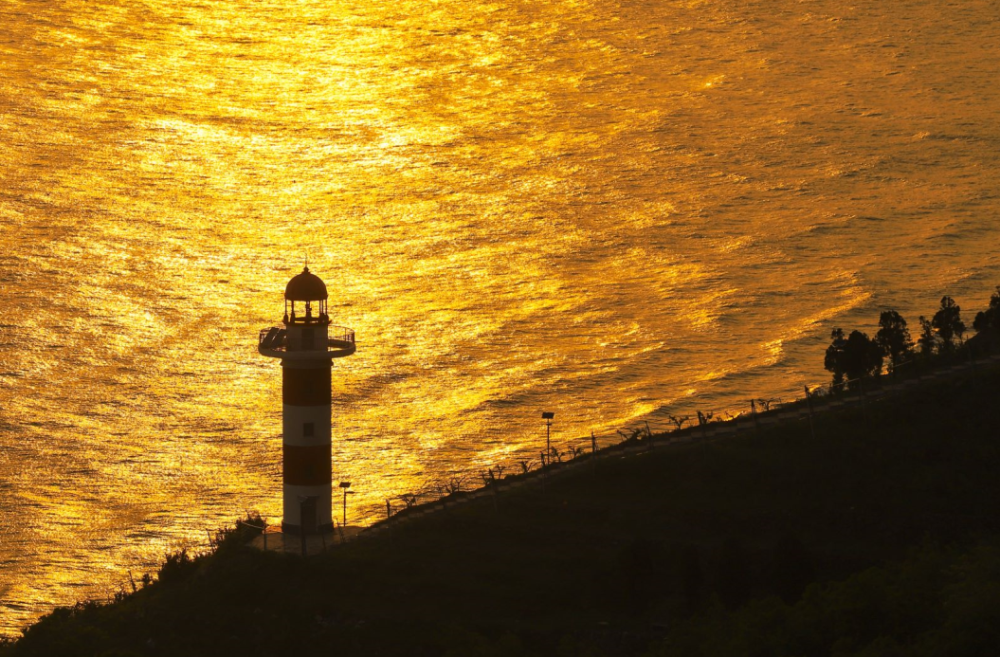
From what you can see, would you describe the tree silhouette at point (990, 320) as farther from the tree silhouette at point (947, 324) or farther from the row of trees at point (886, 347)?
the tree silhouette at point (947, 324)

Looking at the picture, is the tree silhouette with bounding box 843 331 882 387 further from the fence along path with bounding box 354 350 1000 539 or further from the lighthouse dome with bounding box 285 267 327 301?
the lighthouse dome with bounding box 285 267 327 301

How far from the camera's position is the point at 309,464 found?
5534 centimetres

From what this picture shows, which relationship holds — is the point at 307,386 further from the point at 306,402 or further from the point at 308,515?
the point at 308,515

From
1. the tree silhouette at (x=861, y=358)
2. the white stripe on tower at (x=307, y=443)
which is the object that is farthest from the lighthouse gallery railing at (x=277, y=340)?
the tree silhouette at (x=861, y=358)

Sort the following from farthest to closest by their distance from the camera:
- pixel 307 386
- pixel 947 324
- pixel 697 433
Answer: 1. pixel 947 324
2. pixel 697 433
3. pixel 307 386

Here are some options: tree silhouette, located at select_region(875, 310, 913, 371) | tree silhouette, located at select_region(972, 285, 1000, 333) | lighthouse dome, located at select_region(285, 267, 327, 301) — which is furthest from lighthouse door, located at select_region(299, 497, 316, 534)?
tree silhouette, located at select_region(972, 285, 1000, 333)

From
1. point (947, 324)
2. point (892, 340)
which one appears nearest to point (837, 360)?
point (892, 340)

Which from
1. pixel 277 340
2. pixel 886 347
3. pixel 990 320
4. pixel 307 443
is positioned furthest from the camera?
pixel 990 320

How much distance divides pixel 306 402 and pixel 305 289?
3.12m

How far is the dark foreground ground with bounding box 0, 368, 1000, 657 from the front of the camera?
48.7m

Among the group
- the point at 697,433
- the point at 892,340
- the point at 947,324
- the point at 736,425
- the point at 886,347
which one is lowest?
the point at 697,433

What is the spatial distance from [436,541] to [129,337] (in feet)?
200

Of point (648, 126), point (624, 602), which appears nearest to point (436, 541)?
point (624, 602)

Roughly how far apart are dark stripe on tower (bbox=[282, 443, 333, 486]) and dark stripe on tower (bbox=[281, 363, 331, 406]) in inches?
51.1
